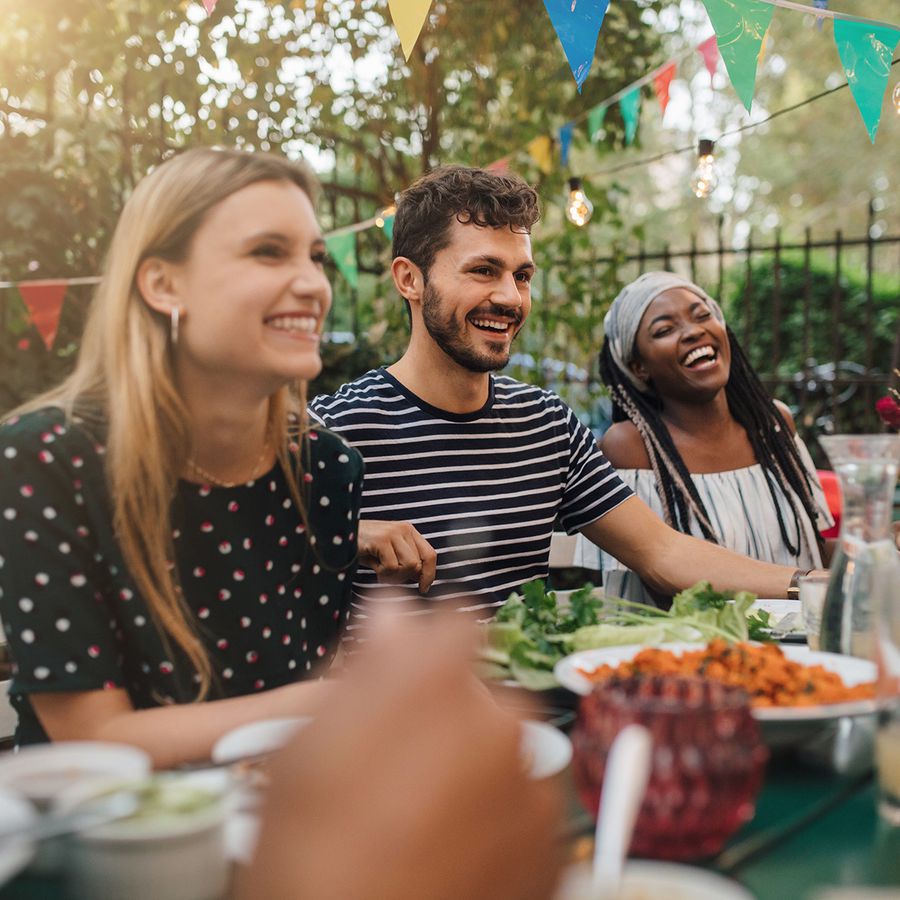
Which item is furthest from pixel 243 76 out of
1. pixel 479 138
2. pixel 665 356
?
pixel 665 356

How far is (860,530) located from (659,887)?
77 centimetres

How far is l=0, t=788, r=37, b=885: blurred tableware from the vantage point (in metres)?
0.87

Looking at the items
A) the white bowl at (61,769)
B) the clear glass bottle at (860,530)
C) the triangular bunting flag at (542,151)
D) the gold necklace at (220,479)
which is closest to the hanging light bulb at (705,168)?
the triangular bunting flag at (542,151)

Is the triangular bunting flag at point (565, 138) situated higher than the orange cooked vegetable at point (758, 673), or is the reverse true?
the triangular bunting flag at point (565, 138)

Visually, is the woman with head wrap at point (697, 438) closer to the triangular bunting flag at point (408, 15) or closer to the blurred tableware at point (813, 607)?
the triangular bunting flag at point (408, 15)

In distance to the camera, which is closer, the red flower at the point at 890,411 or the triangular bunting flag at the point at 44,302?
the red flower at the point at 890,411

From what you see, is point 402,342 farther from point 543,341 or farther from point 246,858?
point 246,858

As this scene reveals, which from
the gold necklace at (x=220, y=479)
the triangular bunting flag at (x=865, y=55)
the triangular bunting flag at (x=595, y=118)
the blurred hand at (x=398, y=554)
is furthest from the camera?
the triangular bunting flag at (x=595, y=118)

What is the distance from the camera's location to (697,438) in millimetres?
3553

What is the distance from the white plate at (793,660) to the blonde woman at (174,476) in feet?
1.33

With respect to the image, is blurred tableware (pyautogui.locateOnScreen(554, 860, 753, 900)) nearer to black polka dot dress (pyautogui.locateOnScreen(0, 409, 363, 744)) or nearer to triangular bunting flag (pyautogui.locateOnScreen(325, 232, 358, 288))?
black polka dot dress (pyautogui.locateOnScreen(0, 409, 363, 744))

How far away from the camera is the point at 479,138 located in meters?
6.71

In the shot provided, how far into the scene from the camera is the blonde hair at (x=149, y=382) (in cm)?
164

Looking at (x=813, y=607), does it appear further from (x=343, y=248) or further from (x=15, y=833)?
(x=343, y=248)
